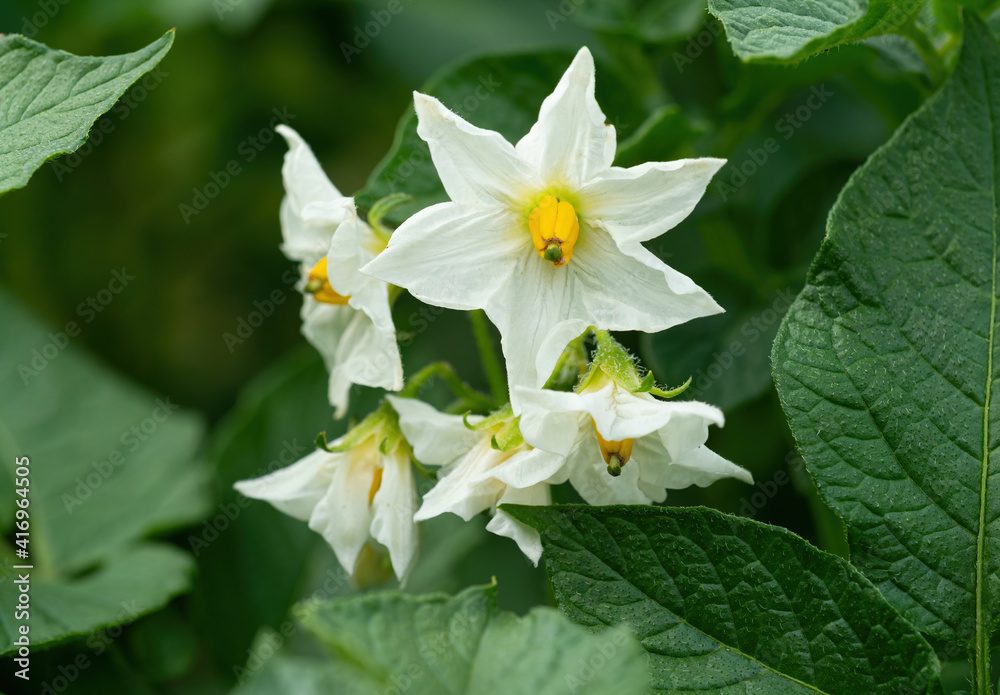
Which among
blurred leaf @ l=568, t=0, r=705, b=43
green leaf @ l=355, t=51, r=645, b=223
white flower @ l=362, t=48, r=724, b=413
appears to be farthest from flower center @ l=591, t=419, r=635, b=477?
blurred leaf @ l=568, t=0, r=705, b=43

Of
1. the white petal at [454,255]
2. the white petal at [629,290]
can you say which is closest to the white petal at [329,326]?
the white petal at [454,255]

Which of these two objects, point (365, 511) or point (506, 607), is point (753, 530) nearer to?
point (365, 511)

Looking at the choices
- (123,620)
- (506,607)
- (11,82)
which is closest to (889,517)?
(506,607)

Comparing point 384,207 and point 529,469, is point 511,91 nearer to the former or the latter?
point 384,207

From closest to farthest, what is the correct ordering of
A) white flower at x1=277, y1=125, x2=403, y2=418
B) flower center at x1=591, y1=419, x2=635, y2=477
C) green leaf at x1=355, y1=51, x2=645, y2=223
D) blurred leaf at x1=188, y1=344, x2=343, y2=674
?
flower center at x1=591, y1=419, x2=635, y2=477, white flower at x1=277, y1=125, x2=403, y2=418, green leaf at x1=355, y1=51, x2=645, y2=223, blurred leaf at x1=188, y1=344, x2=343, y2=674

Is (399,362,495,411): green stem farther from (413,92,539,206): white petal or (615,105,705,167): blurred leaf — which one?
(615,105,705,167): blurred leaf

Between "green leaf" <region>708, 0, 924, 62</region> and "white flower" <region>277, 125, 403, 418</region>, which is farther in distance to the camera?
"white flower" <region>277, 125, 403, 418</region>

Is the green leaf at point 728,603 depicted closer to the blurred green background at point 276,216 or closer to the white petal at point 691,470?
the white petal at point 691,470
